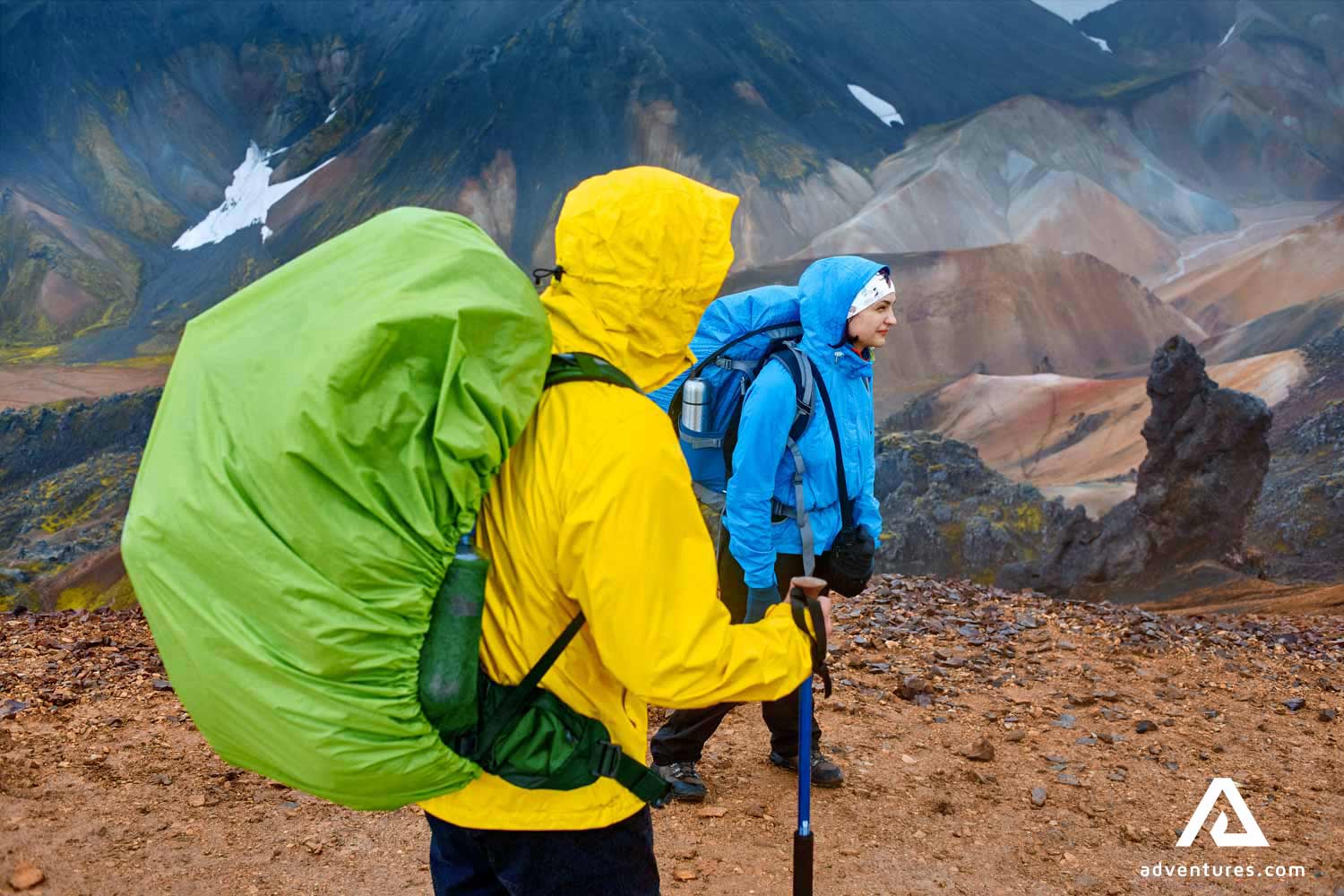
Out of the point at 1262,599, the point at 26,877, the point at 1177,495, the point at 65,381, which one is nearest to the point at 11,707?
the point at 26,877

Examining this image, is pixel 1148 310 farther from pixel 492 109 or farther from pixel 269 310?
pixel 269 310

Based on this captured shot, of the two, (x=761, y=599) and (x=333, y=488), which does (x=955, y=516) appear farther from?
(x=333, y=488)

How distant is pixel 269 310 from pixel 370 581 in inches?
15.8

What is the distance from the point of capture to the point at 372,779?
1495mm

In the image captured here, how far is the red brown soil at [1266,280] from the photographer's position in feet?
51.8

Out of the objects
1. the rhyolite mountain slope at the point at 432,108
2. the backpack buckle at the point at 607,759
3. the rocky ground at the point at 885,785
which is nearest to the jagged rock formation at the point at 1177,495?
the rocky ground at the point at 885,785

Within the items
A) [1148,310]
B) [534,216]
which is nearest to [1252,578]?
[1148,310]

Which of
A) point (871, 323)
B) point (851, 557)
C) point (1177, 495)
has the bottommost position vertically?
point (1177, 495)

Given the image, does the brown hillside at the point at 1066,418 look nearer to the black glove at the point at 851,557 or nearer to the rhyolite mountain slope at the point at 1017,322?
the rhyolite mountain slope at the point at 1017,322

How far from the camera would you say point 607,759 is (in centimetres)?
170

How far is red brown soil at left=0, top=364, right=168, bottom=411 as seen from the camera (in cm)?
1916

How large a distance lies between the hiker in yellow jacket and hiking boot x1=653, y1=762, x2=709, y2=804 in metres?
2.01

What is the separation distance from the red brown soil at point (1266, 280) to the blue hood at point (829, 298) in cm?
1417

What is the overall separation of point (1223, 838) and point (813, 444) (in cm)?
203
